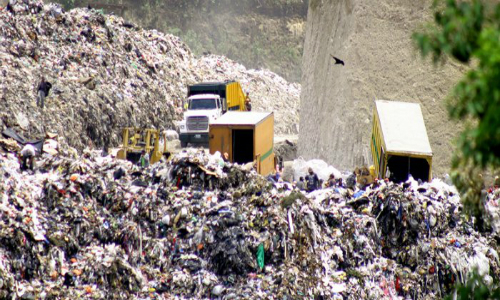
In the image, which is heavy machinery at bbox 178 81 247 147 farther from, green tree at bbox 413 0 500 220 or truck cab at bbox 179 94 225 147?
green tree at bbox 413 0 500 220

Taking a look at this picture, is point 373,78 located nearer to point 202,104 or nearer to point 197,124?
point 197,124

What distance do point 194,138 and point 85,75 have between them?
4.34m

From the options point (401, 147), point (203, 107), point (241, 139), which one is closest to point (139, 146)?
point (241, 139)

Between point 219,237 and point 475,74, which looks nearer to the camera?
point 475,74

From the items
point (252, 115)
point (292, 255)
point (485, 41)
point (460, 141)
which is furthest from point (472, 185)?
point (252, 115)

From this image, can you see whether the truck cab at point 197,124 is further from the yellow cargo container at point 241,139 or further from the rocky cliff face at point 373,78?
the yellow cargo container at point 241,139

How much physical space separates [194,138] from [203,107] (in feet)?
4.48

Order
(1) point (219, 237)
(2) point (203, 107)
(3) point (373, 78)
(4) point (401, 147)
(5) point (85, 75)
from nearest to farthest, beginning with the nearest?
1. (1) point (219, 237)
2. (4) point (401, 147)
3. (3) point (373, 78)
4. (5) point (85, 75)
5. (2) point (203, 107)

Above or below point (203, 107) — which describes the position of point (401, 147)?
below

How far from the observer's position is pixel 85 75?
84.7ft

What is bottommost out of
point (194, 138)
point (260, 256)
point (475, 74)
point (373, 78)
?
point (260, 256)

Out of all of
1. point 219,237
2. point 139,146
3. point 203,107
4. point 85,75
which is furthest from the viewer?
point 203,107

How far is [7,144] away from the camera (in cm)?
1558

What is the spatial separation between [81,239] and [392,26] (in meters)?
11.2
